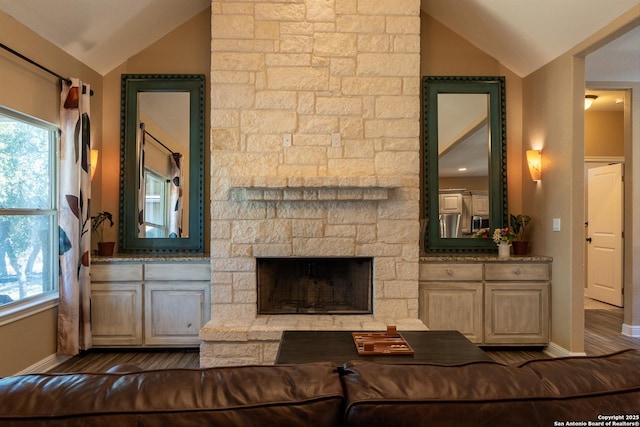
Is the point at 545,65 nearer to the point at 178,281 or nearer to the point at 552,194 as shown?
the point at 552,194

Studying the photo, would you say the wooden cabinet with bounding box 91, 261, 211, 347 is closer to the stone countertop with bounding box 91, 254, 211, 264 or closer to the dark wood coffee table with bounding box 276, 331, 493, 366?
the stone countertop with bounding box 91, 254, 211, 264

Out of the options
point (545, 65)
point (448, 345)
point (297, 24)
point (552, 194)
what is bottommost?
point (448, 345)

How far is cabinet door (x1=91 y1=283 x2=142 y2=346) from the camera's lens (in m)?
3.44

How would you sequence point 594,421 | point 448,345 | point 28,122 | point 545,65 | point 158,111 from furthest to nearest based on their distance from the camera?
point 158,111 → point 545,65 → point 28,122 → point 448,345 → point 594,421

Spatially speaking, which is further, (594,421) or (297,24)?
(297,24)

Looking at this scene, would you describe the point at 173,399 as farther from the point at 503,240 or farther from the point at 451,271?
the point at 503,240

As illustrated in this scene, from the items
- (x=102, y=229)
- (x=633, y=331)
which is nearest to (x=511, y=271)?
(x=633, y=331)

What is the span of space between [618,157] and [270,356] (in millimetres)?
5617

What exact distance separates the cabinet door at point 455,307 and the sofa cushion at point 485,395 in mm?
2633

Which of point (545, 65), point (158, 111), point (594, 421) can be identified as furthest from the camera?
point (158, 111)

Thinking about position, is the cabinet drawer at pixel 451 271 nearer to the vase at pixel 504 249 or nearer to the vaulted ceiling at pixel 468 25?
the vase at pixel 504 249

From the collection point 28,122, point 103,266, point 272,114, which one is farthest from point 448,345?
point 28,122

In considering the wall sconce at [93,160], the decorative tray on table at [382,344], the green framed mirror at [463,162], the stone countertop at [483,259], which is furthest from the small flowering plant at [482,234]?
the wall sconce at [93,160]

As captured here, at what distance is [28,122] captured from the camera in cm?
297
